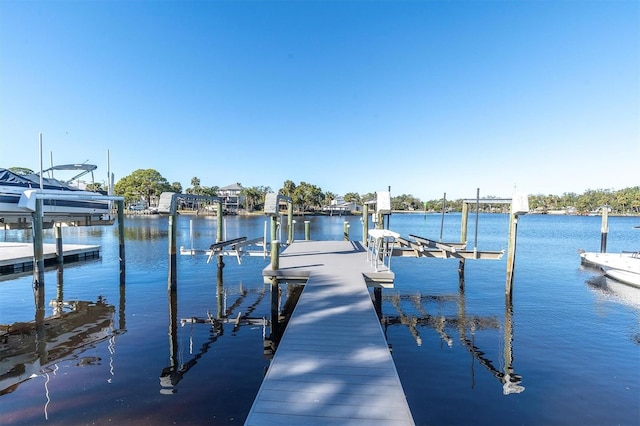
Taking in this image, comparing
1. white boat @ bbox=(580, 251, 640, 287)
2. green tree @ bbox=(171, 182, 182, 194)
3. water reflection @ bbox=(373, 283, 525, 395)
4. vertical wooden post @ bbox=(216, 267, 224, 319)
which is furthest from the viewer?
green tree @ bbox=(171, 182, 182, 194)

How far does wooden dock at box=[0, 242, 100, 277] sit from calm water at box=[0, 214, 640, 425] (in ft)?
4.78

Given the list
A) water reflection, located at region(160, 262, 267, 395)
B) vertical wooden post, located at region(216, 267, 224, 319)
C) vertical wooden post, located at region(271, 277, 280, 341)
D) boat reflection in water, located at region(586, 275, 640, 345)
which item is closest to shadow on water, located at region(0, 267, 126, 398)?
water reflection, located at region(160, 262, 267, 395)

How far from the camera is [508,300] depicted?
1229 cm

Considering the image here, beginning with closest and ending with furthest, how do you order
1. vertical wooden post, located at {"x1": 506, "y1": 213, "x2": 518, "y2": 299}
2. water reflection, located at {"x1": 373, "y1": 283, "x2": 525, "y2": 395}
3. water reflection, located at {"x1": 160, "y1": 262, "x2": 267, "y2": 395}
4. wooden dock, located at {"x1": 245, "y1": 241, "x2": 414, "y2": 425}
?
wooden dock, located at {"x1": 245, "y1": 241, "x2": 414, "y2": 425}
water reflection, located at {"x1": 160, "y1": 262, "x2": 267, "y2": 395}
water reflection, located at {"x1": 373, "y1": 283, "x2": 525, "y2": 395}
vertical wooden post, located at {"x1": 506, "y1": 213, "x2": 518, "y2": 299}

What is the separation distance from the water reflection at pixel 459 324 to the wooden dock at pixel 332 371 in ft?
9.67

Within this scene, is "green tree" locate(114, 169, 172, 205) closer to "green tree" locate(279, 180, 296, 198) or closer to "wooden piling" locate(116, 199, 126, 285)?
"green tree" locate(279, 180, 296, 198)

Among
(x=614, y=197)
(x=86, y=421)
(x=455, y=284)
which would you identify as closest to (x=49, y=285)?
(x=86, y=421)

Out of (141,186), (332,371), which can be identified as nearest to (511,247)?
(332,371)

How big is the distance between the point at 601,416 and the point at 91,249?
25655 millimetres

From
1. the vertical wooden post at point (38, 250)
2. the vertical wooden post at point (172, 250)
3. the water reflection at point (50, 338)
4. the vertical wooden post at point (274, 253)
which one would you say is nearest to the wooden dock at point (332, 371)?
the vertical wooden post at point (274, 253)

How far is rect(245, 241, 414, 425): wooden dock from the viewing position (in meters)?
3.33

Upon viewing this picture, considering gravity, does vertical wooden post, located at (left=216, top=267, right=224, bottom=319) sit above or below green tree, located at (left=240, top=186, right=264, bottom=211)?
below

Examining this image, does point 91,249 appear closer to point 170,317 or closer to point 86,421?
point 170,317

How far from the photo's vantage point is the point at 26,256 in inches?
653
